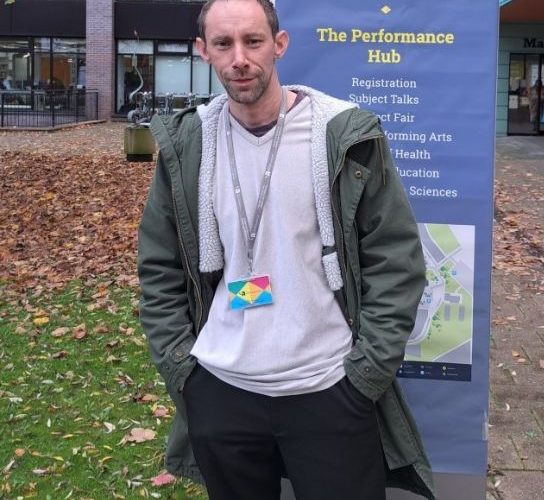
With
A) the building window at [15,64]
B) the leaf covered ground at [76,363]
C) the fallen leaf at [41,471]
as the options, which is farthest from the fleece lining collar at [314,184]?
the building window at [15,64]

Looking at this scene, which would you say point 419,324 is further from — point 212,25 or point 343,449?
point 212,25

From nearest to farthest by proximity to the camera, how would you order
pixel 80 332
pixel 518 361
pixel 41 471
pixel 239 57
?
pixel 239 57 < pixel 41 471 < pixel 518 361 < pixel 80 332

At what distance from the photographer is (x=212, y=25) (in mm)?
2098

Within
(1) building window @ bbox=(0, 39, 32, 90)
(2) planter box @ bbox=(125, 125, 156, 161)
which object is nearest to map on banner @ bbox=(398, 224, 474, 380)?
(2) planter box @ bbox=(125, 125, 156, 161)

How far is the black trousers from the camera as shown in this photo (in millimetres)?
2109

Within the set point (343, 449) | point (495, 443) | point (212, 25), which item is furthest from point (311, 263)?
point (495, 443)

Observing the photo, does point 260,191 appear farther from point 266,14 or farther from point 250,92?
point 266,14

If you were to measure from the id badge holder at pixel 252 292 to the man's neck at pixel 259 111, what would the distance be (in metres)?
0.43

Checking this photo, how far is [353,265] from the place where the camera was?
2154 millimetres

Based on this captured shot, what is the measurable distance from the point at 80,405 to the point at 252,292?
10.0 feet

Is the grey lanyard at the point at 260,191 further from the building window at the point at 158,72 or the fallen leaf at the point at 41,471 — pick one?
the building window at the point at 158,72

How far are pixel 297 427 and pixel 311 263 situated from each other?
Result: 442 mm

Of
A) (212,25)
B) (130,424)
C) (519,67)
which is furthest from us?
(519,67)

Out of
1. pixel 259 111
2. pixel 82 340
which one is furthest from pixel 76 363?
pixel 259 111
